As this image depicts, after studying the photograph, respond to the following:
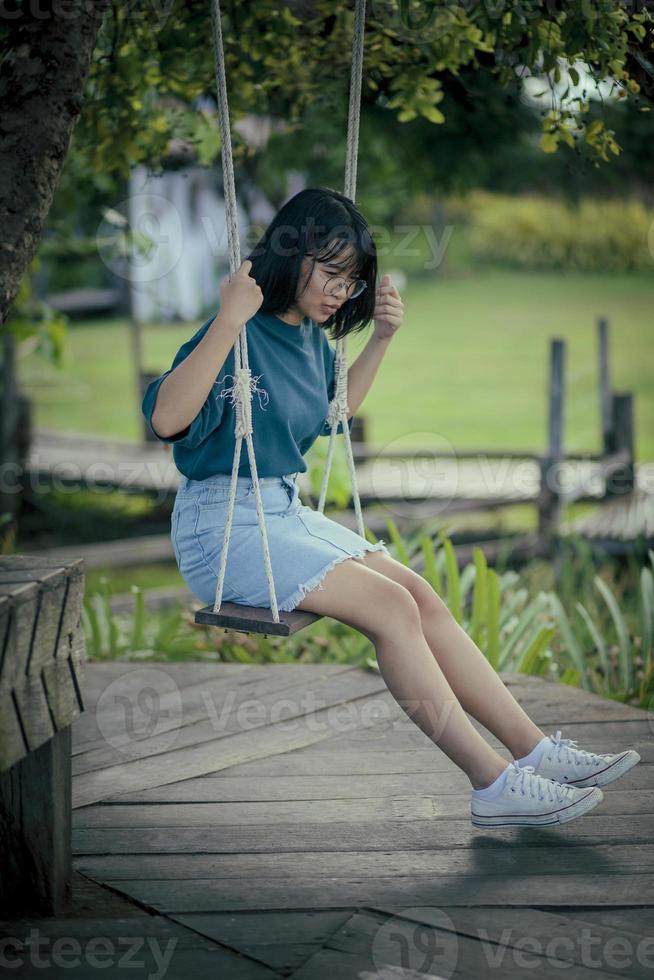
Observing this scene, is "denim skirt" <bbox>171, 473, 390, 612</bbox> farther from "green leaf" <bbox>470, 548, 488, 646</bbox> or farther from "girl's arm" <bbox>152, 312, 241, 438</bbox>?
"green leaf" <bbox>470, 548, 488, 646</bbox>

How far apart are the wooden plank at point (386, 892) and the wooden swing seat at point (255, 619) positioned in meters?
0.42

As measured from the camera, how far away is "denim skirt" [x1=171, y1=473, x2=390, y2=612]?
6.82 feet

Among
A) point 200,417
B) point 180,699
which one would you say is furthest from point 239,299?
point 180,699

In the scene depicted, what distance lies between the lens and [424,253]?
1984 cm

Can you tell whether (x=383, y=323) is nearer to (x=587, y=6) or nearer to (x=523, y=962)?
(x=587, y=6)

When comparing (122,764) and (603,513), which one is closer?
(122,764)

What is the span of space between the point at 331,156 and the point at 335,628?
3.64 metres

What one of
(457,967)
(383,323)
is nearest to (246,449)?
(383,323)

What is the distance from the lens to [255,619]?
2002 millimetres

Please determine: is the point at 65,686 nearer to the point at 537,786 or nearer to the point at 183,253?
the point at 537,786

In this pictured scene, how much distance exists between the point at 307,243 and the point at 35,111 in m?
0.54

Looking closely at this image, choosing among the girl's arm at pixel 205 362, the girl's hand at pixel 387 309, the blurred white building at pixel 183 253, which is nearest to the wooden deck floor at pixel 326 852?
the girl's arm at pixel 205 362

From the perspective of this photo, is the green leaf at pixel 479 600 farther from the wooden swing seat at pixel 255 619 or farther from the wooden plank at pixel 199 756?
the wooden swing seat at pixel 255 619

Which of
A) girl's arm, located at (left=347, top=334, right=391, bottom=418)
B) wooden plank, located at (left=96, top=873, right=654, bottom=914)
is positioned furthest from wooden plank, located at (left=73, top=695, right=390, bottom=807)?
girl's arm, located at (left=347, top=334, right=391, bottom=418)
